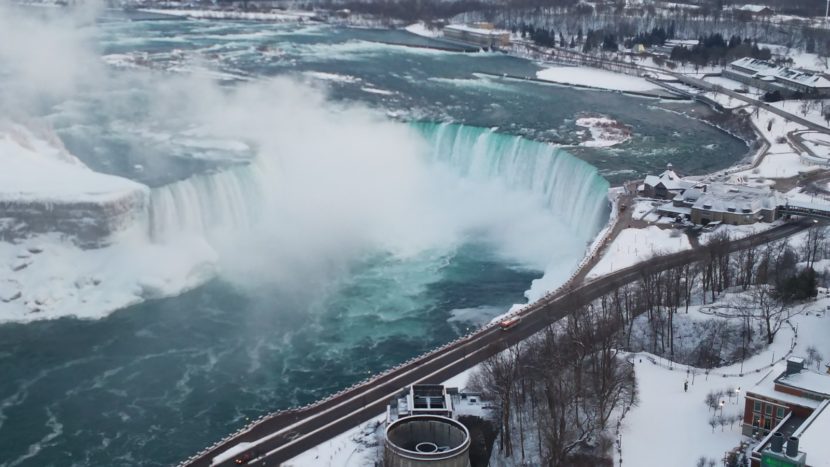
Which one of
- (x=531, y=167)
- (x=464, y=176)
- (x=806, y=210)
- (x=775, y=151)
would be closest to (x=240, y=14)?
(x=464, y=176)

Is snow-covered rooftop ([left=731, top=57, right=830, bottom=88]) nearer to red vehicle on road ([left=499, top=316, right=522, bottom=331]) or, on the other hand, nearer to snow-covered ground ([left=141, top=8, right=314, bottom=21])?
red vehicle on road ([left=499, top=316, right=522, bottom=331])

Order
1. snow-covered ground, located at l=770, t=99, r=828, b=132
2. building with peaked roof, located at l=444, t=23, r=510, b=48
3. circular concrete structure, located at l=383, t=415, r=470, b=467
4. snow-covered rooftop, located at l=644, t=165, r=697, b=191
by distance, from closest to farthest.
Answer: circular concrete structure, located at l=383, t=415, r=470, b=467, snow-covered rooftop, located at l=644, t=165, r=697, b=191, snow-covered ground, located at l=770, t=99, r=828, b=132, building with peaked roof, located at l=444, t=23, r=510, b=48

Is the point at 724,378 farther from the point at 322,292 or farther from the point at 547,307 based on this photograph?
the point at 322,292

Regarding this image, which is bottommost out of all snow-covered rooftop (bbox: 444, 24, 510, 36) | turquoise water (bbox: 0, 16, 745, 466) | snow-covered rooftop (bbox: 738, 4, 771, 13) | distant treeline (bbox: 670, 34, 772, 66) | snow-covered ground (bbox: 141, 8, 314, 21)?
turquoise water (bbox: 0, 16, 745, 466)

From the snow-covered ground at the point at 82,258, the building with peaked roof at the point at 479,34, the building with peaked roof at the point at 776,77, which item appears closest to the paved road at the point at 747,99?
the building with peaked roof at the point at 776,77

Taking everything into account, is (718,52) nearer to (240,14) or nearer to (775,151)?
(775,151)

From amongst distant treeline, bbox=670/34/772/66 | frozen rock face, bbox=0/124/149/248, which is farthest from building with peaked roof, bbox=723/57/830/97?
frozen rock face, bbox=0/124/149/248

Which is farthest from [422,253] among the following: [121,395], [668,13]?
[668,13]
